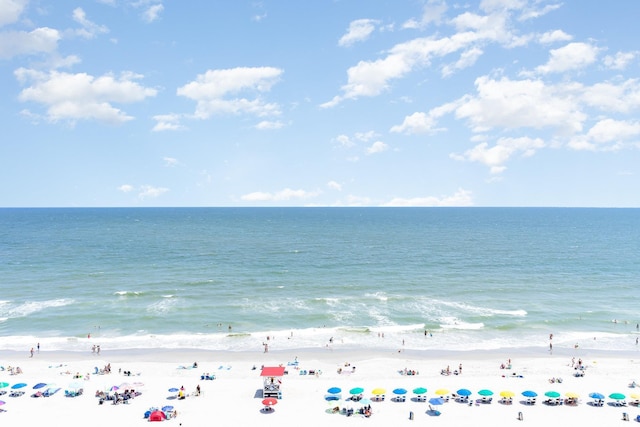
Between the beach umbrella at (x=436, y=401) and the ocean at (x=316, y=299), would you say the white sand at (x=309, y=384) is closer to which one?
the beach umbrella at (x=436, y=401)

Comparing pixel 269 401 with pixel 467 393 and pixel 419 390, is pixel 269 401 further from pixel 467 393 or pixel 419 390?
pixel 467 393

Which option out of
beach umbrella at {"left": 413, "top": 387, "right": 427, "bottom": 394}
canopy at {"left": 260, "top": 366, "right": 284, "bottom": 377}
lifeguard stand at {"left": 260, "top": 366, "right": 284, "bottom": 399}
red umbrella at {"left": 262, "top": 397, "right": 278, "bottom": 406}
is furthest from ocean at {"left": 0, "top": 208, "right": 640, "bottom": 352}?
red umbrella at {"left": 262, "top": 397, "right": 278, "bottom": 406}

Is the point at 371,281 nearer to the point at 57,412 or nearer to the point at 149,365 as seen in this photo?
the point at 149,365

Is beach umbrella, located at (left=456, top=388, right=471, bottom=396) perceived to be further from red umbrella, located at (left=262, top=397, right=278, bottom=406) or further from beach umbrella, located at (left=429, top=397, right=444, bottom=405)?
red umbrella, located at (left=262, top=397, right=278, bottom=406)

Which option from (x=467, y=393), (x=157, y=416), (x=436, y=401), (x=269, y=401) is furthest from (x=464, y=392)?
(x=157, y=416)

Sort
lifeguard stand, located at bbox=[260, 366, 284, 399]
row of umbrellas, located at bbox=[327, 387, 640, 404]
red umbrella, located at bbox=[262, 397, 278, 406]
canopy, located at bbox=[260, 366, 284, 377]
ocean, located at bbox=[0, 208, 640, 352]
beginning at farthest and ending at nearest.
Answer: ocean, located at bbox=[0, 208, 640, 352], canopy, located at bbox=[260, 366, 284, 377], lifeguard stand, located at bbox=[260, 366, 284, 399], row of umbrellas, located at bbox=[327, 387, 640, 404], red umbrella, located at bbox=[262, 397, 278, 406]
